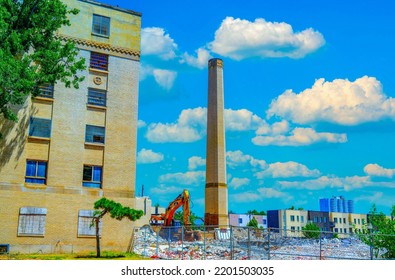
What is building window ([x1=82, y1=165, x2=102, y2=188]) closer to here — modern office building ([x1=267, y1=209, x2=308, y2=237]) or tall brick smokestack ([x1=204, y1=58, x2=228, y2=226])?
tall brick smokestack ([x1=204, y1=58, x2=228, y2=226])

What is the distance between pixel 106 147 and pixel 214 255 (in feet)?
35.7

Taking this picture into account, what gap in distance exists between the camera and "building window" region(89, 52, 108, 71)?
34.6 metres

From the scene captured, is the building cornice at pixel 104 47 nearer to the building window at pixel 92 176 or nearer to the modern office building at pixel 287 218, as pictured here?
the building window at pixel 92 176

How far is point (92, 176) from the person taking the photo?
107 ft

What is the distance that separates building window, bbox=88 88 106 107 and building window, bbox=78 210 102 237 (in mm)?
7974

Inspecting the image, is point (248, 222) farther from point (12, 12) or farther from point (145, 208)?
point (12, 12)

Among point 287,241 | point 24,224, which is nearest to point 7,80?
point 24,224

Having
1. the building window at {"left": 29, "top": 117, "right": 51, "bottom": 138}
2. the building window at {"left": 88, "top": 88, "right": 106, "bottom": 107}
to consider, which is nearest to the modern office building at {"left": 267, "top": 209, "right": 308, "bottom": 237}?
Answer: the building window at {"left": 88, "top": 88, "right": 106, "bottom": 107}

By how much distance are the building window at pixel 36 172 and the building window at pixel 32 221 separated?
6.28ft

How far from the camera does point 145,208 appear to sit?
80.3m

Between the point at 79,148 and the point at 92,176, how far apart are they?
7.16 ft

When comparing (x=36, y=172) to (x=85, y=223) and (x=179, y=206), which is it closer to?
(x=85, y=223)

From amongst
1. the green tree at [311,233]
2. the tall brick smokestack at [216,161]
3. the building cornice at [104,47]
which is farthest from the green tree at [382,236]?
the tall brick smokestack at [216,161]

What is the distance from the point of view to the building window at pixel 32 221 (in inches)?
1171
